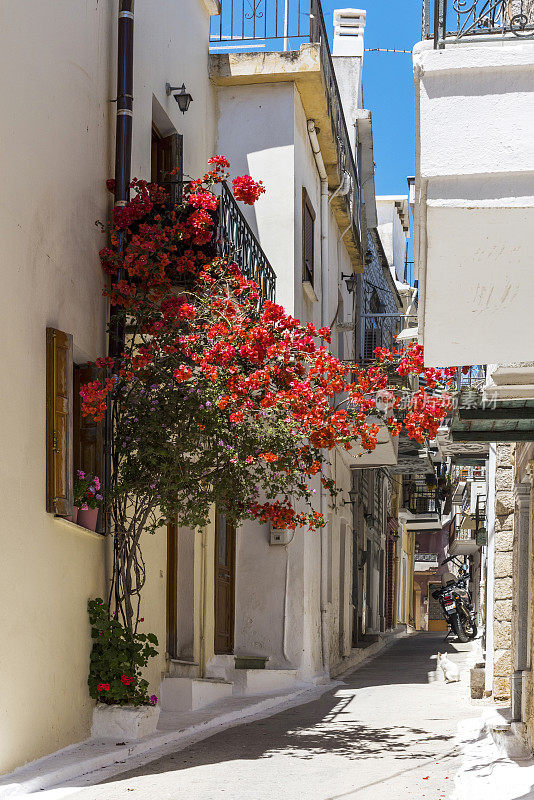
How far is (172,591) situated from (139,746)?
174 inches

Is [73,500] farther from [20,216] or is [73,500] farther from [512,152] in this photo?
[512,152]

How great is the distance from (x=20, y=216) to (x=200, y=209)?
2.75 metres

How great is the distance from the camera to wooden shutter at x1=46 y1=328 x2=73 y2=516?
28.9 ft

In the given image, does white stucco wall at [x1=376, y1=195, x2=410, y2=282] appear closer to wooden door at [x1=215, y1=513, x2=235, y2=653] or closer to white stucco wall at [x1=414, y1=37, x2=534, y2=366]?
wooden door at [x1=215, y1=513, x2=235, y2=653]

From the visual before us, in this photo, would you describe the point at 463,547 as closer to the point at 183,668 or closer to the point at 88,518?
the point at 183,668

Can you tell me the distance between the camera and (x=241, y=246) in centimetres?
1332

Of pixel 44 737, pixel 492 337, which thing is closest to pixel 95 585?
pixel 44 737

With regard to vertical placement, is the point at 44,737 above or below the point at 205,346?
below

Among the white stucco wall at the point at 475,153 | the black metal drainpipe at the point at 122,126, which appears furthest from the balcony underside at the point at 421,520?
the white stucco wall at the point at 475,153

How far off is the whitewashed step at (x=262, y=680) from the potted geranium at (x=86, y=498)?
17.3 feet

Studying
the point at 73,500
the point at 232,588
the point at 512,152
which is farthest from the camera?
the point at 232,588

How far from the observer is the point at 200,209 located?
10859mm

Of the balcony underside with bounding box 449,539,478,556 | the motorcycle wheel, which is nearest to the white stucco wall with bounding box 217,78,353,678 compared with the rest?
the motorcycle wheel

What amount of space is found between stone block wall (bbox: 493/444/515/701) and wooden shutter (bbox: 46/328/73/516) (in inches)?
198
